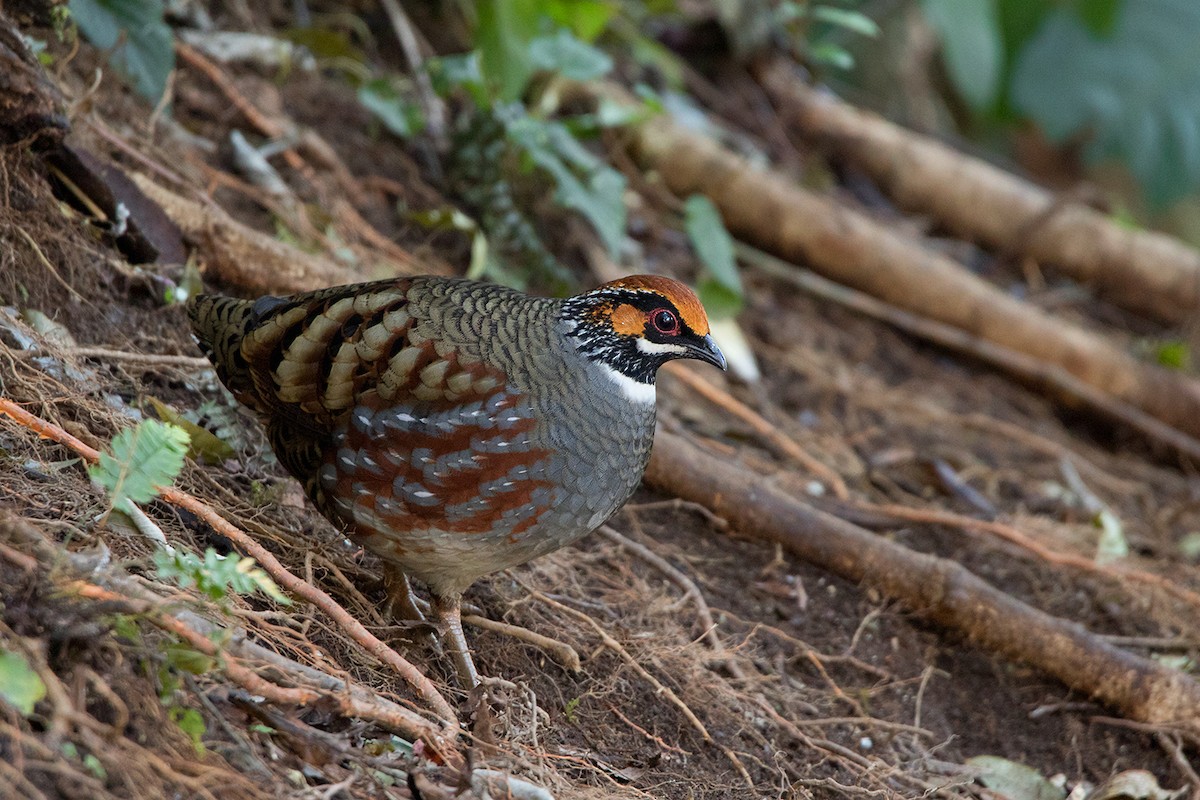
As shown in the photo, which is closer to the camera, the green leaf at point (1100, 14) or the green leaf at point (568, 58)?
the green leaf at point (568, 58)

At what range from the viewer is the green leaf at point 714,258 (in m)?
6.51

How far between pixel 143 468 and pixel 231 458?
1.17 metres

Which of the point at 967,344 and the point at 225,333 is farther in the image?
the point at 967,344

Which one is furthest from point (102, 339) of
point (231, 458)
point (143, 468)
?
point (143, 468)

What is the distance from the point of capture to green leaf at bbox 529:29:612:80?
6098 millimetres

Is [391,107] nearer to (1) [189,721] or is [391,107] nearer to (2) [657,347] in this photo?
(2) [657,347]

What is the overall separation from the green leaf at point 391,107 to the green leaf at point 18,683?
4.21 metres

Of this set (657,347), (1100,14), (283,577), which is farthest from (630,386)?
(1100,14)

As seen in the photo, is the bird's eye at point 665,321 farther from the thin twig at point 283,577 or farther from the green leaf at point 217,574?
the green leaf at point 217,574

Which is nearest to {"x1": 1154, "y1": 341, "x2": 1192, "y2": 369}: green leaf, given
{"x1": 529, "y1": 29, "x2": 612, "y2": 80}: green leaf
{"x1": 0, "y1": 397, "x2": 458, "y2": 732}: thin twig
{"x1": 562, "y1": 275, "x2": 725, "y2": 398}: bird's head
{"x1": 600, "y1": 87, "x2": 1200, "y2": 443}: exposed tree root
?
{"x1": 600, "y1": 87, "x2": 1200, "y2": 443}: exposed tree root

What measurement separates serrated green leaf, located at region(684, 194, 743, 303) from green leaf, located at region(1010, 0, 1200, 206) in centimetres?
417

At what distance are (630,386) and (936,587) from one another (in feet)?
5.96

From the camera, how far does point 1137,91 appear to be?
366 inches

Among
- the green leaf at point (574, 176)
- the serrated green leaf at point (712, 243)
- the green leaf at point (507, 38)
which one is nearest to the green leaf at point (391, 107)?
the green leaf at point (574, 176)
